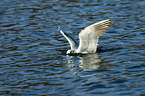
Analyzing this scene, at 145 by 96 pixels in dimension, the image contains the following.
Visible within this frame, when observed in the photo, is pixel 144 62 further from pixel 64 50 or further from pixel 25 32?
pixel 25 32

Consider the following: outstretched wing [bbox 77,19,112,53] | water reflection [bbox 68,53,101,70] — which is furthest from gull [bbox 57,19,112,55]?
water reflection [bbox 68,53,101,70]

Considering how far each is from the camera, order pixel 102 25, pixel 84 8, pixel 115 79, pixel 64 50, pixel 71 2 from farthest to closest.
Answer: pixel 71 2, pixel 84 8, pixel 64 50, pixel 102 25, pixel 115 79

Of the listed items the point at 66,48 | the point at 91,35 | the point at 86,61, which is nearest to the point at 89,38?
the point at 91,35

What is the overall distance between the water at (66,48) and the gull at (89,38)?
0.95ft

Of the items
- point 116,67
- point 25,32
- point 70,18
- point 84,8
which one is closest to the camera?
point 116,67

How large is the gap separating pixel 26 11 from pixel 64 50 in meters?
7.40

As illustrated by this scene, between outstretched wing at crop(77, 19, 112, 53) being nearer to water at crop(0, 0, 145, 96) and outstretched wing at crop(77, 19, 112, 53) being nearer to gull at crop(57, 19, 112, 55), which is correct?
gull at crop(57, 19, 112, 55)

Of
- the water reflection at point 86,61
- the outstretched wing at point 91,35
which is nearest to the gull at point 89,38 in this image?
the outstretched wing at point 91,35

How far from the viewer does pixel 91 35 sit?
12289mm

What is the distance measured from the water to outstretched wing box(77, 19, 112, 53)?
1.03 ft

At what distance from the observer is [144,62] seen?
11.5 meters

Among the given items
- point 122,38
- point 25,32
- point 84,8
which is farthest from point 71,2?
point 122,38

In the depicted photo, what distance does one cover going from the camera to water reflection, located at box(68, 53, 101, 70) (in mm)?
11601

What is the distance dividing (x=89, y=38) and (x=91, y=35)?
0.77 feet
